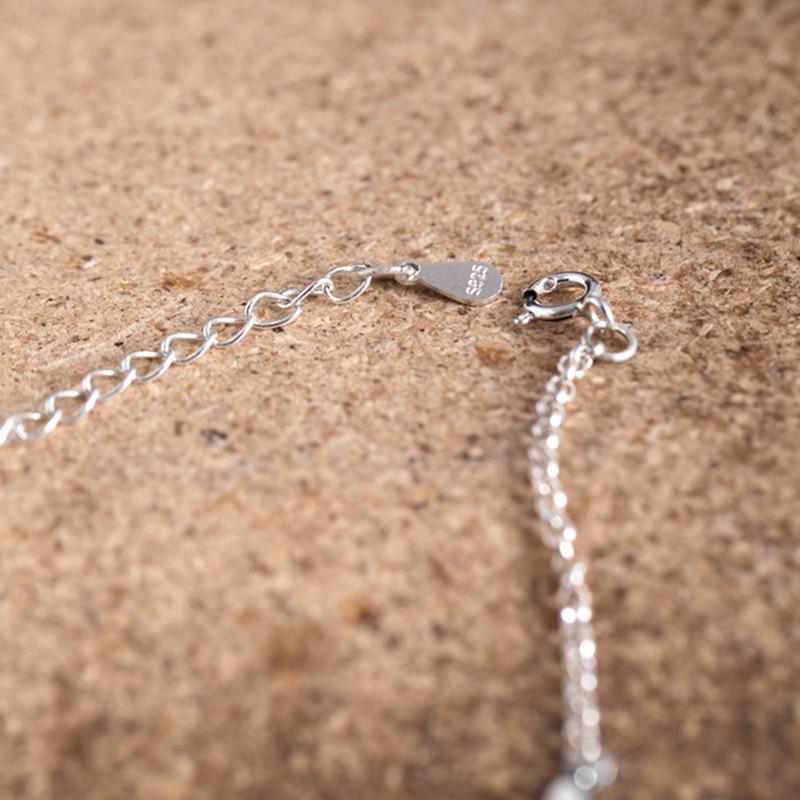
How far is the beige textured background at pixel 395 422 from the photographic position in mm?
1103

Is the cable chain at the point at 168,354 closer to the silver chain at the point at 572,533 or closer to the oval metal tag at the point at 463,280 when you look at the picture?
the oval metal tag at the point at 463,280

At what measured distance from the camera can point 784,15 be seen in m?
2.21

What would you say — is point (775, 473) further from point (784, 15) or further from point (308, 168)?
point (784, 15)

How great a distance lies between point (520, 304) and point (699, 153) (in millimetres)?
578

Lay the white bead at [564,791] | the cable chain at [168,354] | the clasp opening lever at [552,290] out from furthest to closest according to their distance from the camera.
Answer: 1. the clasp opening lever at [552,290]
2. the cable chain at [168,354]
3. the white bead at [564,791]

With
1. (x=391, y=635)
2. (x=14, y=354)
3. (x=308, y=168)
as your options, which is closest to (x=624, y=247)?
(x=308, y=168)

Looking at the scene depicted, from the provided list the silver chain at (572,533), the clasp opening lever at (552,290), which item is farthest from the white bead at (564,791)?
the clasp opening lever at (552,290)

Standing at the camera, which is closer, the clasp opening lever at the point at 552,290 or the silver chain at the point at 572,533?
the silver chain at the point at 572,533

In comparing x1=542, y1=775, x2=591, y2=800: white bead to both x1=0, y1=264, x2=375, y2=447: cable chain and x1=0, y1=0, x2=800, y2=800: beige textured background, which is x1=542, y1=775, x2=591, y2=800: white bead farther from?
x1=0, y1=264, x2=375, y2=447: cable chain

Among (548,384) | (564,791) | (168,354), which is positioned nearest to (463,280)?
(548,384)

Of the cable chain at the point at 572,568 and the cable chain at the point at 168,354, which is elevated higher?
the cable chain at the point at 168,354

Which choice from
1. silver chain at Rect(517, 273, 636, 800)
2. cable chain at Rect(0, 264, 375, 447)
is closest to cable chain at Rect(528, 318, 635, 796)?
silver chain at Rect(517, 273, 636, 800)

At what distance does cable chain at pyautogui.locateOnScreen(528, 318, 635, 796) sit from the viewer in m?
1.06

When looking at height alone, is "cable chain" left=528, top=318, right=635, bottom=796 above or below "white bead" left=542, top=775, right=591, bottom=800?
above
